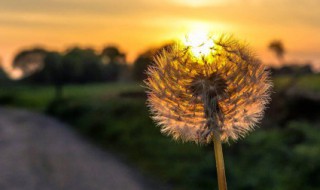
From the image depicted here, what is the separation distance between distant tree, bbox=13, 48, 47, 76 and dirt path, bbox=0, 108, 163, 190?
50.2 m

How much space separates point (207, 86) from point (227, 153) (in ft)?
49.3

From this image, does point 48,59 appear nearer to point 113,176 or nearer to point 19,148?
point 19,148

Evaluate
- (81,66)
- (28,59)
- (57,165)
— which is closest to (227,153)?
(57,165)

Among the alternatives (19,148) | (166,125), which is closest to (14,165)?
(19,148)

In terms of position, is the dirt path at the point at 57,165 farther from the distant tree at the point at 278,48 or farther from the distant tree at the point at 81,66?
the distant tree at the point at 81,66

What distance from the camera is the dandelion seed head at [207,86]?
10.6ft

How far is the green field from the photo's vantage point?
14516 mm

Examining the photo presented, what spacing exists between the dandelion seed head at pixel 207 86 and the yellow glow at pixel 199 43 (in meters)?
0.01

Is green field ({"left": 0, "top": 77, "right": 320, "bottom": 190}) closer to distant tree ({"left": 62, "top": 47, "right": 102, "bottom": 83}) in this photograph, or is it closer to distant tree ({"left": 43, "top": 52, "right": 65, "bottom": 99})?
distant tree ({"left": 43, "top": 52, "right": 65, "bottom": 99})

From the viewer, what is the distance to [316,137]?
17156 mm

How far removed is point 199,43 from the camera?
3.32 metres

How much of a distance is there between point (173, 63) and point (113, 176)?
51.8 feet

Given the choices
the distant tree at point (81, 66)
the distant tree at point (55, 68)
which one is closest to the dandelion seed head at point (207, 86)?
the distant tree at point (55, 68)

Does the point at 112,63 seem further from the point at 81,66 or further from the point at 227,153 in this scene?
the point at 227,153
